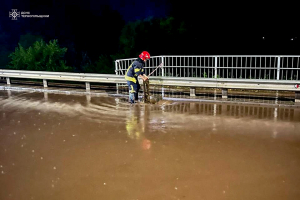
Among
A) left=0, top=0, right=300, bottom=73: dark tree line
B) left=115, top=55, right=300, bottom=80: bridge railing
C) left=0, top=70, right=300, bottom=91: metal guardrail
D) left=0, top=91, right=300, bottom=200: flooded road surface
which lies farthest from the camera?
left=0, top=0, right=300, bottom=73: dark tree line

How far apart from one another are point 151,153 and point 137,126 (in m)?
1.83

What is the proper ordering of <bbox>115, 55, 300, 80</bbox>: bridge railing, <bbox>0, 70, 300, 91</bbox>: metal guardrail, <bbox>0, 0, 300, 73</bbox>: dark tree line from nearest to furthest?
<bbox>0, 70, 300, 91</bbox>: metal guardrail < <bbox>115, 55, 300, 80</bbox>: bridge railing < <bbox>0, 0, 300, 73</bbox>: dark tree line

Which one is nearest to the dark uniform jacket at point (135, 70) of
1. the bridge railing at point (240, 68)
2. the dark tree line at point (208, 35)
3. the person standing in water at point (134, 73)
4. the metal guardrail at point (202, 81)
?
the person standing in water at point (134, 73)

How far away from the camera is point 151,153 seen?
228 inches

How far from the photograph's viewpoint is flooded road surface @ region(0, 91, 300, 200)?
4.50 metres

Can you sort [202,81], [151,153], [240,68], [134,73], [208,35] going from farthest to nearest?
[208,35]
[240,68]
[202,81]
[134,73]
[151,153]

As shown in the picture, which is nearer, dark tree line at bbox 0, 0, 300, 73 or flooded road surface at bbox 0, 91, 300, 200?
flooded road surface at bbox 0, 91, 300, 200

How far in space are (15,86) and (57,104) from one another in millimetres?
5146

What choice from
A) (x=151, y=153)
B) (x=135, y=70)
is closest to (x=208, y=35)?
(x=135, y=70)

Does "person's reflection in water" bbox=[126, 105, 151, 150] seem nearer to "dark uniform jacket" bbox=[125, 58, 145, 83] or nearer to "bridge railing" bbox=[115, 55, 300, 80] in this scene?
"dark uniform jacket" bbox=[125, 58, 145, 83]

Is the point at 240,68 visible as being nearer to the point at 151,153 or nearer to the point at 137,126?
the point at 137,126

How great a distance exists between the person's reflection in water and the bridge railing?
12.3 ft

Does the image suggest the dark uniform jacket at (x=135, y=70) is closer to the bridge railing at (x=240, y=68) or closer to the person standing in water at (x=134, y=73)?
the person standing in water at (x=134, y=73)

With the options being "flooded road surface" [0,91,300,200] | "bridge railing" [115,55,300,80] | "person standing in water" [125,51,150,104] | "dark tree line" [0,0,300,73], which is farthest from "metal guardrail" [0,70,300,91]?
"dark tree line" [0,0,300,73]
